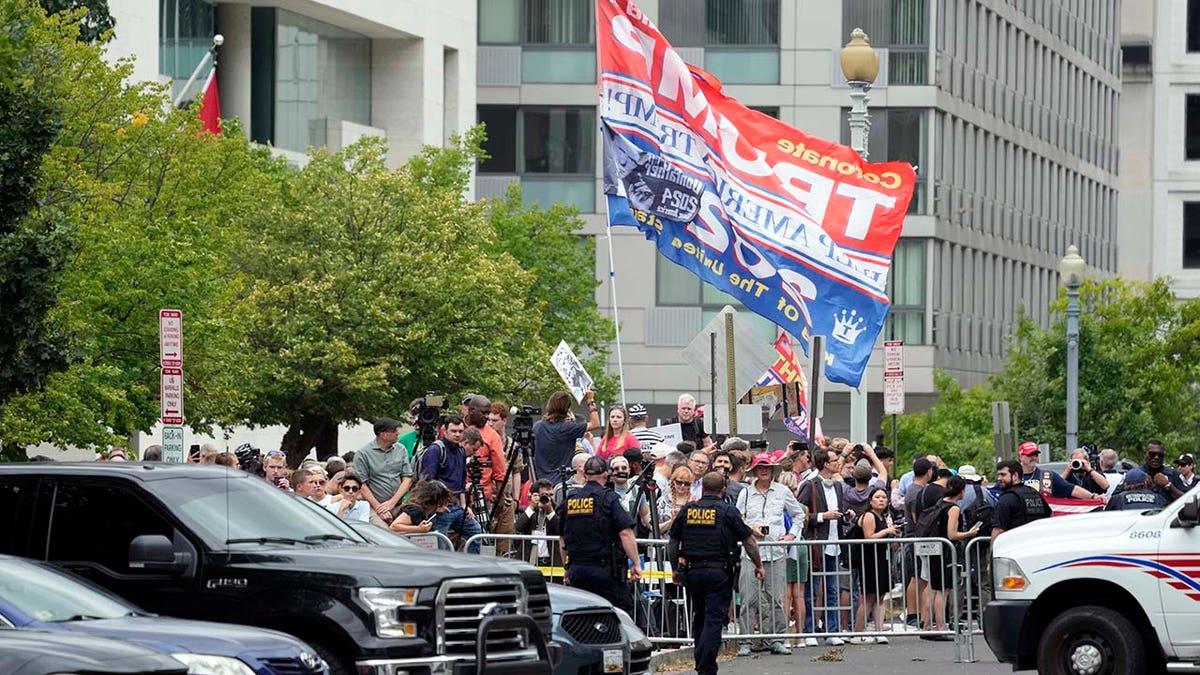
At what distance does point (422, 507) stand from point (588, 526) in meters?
1.84

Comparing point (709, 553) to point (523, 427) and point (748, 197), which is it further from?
point (748, 197)

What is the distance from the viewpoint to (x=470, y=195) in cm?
6372

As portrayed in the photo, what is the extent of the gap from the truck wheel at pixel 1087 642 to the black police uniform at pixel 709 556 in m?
2.33

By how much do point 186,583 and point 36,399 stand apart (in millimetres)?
17855

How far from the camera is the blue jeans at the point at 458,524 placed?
2077cm

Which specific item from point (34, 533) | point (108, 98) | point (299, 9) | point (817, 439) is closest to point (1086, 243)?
point (299, 9)

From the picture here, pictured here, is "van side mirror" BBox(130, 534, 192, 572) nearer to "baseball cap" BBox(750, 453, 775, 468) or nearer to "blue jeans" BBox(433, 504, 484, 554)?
"blue jeans" BBox(433, 504, 484, 554)

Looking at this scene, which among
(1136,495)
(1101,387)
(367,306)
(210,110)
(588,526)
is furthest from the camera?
(1101,387)

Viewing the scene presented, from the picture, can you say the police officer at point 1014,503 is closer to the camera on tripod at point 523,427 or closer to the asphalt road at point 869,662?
the asphalt road at point 869,662

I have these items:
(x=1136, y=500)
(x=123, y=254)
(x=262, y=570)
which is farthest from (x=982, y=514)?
(x=123, y=254)

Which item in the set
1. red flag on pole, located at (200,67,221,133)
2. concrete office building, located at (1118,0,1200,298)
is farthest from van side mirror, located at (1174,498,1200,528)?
concrete office building, located at (1118,0,1200,298)

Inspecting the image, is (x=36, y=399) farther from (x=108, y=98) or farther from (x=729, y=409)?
(x=729, y=409)

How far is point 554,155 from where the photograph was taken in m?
64.6

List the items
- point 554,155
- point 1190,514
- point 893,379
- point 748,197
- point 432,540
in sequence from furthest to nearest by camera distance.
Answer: point 554,155 < point 893,379 < point 748,197 < point 432,540 < point 1190,514
